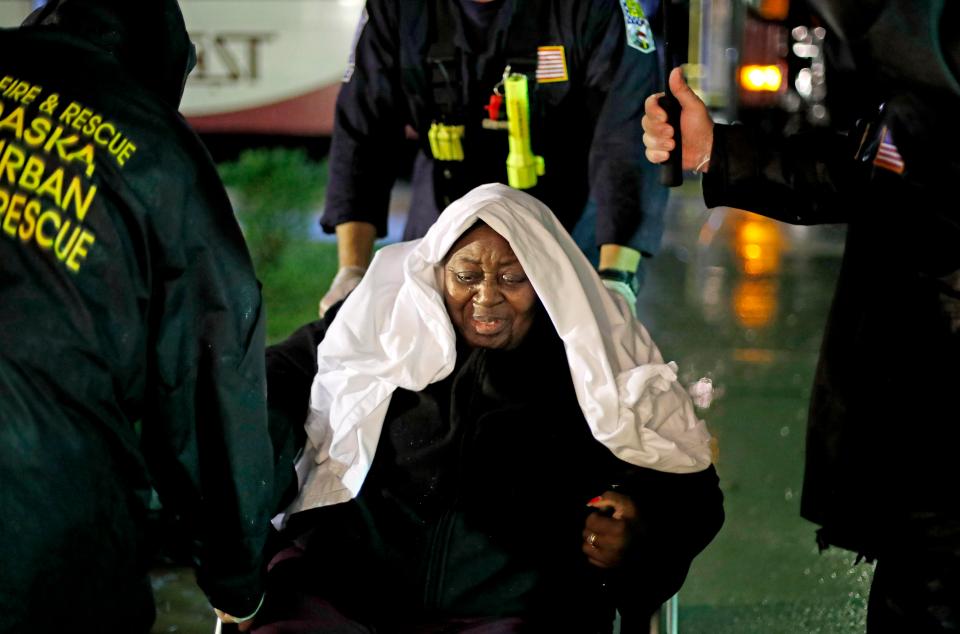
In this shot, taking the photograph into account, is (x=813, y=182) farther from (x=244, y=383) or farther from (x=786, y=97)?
(x=786, y=97)

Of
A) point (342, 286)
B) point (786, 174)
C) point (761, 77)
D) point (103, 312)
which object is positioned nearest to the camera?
point (103, 312)

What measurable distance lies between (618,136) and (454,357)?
1086mm

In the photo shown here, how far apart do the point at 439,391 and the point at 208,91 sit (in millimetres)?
4996

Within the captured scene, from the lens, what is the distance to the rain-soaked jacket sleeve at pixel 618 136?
3.62m

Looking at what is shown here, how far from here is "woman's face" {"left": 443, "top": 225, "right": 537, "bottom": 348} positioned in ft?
9.68

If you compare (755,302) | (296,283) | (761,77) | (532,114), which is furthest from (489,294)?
(761,77)

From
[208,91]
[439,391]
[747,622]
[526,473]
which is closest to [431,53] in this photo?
[439,391]

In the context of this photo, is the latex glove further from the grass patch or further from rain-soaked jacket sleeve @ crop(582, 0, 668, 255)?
the grass patch

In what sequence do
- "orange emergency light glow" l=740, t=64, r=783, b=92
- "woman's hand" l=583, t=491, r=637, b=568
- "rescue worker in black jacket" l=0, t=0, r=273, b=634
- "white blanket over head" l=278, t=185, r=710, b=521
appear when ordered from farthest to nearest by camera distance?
"orange emergency light glow" l=740, t=64, r=783, b=92 < "white blanket over head" l=278, t=185, r=710, b=521 < "woman's hand" l=583, t=491, r=637, b=568 < "rescue worker in black jacket" l=0, t=0, r=273, b=634

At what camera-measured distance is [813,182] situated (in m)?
2.44

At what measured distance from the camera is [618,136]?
3629mm

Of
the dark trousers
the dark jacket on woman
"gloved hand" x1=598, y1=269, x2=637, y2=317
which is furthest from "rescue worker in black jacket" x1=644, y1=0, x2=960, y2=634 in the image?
"gloved hand" x1=598, y1=269, x2=637, y2=317

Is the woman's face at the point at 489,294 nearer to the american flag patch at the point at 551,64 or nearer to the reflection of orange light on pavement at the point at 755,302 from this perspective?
the american flag patch at the point at 551,64

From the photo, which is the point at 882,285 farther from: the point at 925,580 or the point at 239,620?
the point at 239,620
